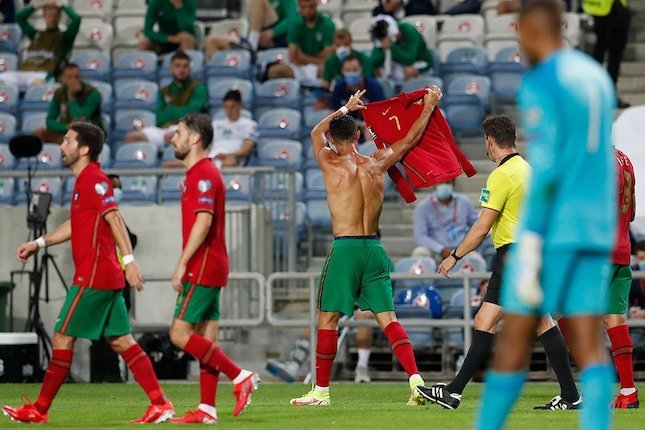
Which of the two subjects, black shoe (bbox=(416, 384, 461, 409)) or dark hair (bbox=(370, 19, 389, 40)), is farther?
dark hair (bbox=(370, 19, 389, 40))

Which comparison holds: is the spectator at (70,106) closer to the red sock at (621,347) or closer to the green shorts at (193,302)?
the red sock at (621,347)

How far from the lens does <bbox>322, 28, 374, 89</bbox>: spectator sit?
20.0 meters

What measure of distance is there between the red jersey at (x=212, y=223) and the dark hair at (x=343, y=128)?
8.06ft

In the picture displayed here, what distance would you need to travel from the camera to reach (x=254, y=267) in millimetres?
17547

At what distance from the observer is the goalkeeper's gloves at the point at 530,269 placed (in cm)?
634

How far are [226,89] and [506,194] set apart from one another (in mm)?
10792

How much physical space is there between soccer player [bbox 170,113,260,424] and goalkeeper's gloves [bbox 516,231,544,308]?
3373mm

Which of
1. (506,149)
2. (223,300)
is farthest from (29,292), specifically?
(506,149)

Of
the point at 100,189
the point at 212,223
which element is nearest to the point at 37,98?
the point at 100,189

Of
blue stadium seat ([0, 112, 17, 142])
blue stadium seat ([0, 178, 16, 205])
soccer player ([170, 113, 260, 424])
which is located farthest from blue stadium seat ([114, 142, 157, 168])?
soccer player ([170, 113, 260, 424])

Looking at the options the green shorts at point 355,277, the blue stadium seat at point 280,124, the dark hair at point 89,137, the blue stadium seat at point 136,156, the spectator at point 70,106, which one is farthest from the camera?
the spectator at point 70,106

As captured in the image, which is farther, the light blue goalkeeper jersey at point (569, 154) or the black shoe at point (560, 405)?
the black shoe at point (560, 405)

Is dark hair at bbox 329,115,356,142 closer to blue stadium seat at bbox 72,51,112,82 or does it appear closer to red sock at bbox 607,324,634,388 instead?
red sock at bbox 607,324,634,388

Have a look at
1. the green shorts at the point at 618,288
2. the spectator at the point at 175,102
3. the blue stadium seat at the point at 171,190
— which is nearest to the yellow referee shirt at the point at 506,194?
the green shorts at the point at 618,288
